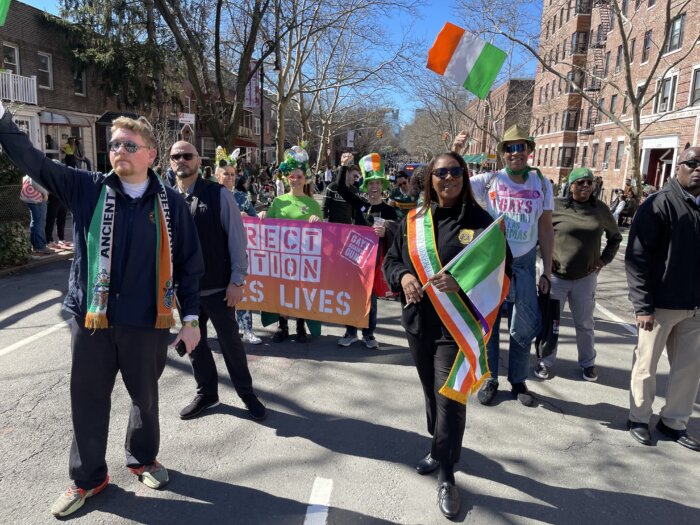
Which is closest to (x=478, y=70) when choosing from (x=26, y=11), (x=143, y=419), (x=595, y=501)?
(x=595, y=501)

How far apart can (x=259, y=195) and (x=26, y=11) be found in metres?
12.8

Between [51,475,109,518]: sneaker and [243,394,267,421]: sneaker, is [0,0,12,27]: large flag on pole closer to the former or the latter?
[51,475,109,518]: sneaker

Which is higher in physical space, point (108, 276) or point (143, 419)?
point (108, 276)

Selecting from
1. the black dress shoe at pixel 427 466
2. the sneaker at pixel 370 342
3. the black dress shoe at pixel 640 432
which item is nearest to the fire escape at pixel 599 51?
the sneaker at pixel 370 342

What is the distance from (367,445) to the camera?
346cm

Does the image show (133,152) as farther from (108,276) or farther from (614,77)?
(614,77)

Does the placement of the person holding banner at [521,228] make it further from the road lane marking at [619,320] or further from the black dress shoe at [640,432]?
the road lane marking at [619,320]

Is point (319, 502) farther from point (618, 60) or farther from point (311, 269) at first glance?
point (618, 60)

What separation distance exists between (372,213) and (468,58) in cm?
196

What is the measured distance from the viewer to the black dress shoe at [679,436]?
11.5ft

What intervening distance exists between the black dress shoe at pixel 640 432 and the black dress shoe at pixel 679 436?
162mm

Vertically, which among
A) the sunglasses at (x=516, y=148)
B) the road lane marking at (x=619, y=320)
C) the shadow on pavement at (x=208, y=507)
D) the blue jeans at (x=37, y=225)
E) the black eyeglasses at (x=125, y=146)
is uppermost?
the sunglasses at (x=516, y=148)

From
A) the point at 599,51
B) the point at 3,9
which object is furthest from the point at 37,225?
the point at 599,51

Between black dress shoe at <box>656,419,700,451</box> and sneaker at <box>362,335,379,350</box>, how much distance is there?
8.89 feet
